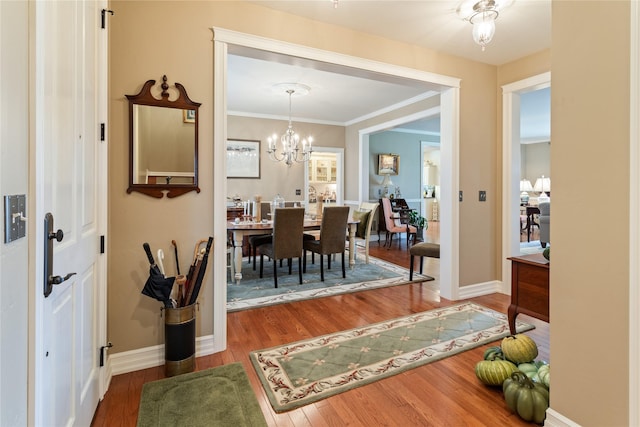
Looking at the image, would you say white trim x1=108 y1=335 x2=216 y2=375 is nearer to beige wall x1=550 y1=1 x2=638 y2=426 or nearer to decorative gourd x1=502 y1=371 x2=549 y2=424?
decorative gourd x1=502 y1=371 x2=549 y2=424

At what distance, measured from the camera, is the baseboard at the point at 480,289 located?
3.49 metres

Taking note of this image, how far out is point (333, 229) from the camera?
4.14 meters

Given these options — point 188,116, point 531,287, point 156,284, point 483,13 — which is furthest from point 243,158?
point 531,287

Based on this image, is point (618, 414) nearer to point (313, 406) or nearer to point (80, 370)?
point (313, 406)

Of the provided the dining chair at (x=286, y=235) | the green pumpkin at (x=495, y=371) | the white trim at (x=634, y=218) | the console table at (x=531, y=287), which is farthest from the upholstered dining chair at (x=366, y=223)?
the white trim at (x=634, y=218)

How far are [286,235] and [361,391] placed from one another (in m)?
2.20

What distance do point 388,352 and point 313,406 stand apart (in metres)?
0.78

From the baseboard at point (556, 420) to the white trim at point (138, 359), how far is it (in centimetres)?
207

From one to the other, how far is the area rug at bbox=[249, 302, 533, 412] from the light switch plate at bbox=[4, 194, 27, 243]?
4.76 ft

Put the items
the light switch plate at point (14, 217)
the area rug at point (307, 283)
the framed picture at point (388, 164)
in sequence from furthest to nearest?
the framed picture at point (388, 164)
the area rug at point (307, 283)
the light switch plate at point (14, 217)

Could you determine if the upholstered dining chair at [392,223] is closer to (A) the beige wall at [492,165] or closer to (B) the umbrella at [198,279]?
(A) the beige wall at [492,165]

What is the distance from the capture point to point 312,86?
4.69 m

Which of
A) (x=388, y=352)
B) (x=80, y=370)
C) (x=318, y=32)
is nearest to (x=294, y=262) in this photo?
(x=388, y=352)

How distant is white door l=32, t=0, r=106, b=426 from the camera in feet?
2.99
